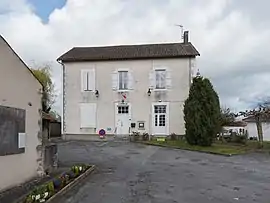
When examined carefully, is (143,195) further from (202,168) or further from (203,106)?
(203,106)

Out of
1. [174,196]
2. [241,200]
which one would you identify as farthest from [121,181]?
[241,200]

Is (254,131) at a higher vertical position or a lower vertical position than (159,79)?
lower

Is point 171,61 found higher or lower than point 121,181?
higher

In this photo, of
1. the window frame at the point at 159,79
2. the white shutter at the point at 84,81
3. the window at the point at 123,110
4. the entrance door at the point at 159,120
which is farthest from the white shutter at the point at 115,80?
the entrance door at the point at 159,120

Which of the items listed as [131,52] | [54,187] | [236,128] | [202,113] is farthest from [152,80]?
[54,187]

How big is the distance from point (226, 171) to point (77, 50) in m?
21.7

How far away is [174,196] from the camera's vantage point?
31.4 feet

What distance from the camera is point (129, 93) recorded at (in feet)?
99.6

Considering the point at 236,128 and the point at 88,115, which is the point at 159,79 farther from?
the point at 236,128

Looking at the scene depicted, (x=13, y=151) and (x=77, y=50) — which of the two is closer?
(x=13, y=151)

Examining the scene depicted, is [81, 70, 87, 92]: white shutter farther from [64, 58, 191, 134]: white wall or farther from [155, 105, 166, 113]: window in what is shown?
[155, 105, 166, 113]: window

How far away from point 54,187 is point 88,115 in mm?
20978

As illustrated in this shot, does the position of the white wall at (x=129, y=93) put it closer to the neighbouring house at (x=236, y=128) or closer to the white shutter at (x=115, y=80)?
the white shutter at (x=115, y=80)

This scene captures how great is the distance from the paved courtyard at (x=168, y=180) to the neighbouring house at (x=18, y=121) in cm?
166
